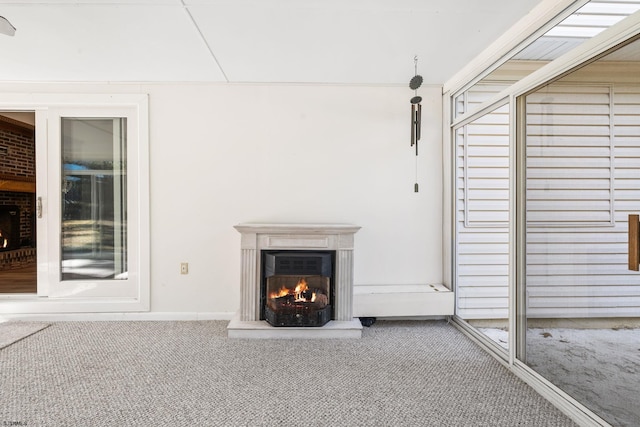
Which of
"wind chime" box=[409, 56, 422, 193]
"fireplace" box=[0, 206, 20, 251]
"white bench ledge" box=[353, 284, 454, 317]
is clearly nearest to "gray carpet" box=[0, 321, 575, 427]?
"white bench ledge" box=[353, 284, 454, 317]

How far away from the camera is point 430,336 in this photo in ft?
9.48

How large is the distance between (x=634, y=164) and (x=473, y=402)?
148 cm

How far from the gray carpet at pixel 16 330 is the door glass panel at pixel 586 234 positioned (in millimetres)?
3956

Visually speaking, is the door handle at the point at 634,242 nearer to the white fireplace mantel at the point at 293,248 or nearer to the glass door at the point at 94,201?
the white fireplace mantel at the point at 293,248

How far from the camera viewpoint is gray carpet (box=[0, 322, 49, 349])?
8.93 ft

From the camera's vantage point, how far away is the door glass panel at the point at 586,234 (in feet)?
5.00

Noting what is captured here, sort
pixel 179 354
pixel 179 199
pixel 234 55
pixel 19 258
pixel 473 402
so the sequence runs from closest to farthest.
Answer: pixel 473 402
pixel 179 354
pixel 234 55
pixel 179 199
pixel 19 258

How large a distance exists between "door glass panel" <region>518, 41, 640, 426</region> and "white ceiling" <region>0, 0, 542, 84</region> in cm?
74

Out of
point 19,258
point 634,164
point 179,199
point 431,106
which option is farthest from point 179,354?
point 19,258

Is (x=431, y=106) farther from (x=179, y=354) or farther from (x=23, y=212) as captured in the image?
(x=23, y=212)

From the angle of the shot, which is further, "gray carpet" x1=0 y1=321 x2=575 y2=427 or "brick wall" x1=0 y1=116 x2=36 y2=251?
"brick wall" x1=0 y1=116 x2=36 y2=251

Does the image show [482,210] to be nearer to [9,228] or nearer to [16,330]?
[16,330]

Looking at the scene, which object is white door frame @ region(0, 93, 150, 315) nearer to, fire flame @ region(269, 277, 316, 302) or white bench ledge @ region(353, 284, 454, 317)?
fire flame @ region(269, 277, 316, 302)

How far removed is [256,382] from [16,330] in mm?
2493
